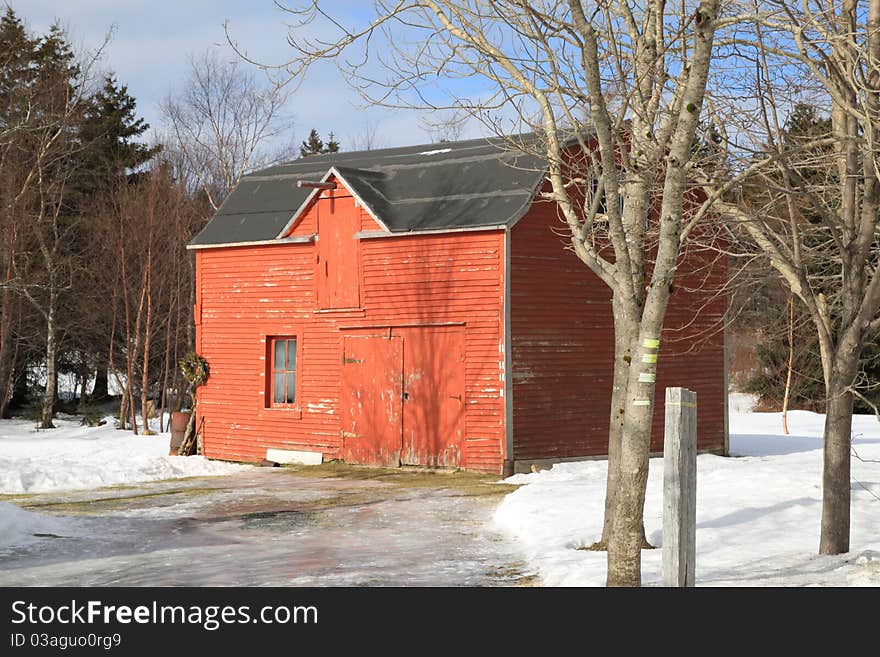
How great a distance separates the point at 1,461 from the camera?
1981 centimetres

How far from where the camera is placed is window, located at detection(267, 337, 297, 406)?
21094mm

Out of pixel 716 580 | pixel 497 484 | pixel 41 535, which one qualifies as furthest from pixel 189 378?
pixel 716 580

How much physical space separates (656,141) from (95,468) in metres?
13.5

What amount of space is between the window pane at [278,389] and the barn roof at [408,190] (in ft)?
8.68

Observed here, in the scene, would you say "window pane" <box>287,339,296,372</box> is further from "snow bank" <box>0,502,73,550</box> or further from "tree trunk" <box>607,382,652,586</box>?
"tree trunk" <box>607,382,652,586</box>

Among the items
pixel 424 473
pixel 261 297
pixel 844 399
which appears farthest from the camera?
pixel 261 297

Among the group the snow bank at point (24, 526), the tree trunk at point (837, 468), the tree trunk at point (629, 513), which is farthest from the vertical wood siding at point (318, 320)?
the tree trunk at point (629, 513)

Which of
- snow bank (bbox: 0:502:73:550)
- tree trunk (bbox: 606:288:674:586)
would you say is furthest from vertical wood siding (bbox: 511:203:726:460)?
tree trunk (bbox: 606:288:674:586)

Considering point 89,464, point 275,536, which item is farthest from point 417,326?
point 275,536

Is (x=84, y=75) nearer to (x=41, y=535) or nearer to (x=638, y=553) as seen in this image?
(x=41, y=535)

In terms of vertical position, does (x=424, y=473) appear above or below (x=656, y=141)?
below

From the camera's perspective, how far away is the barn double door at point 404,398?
736 inches

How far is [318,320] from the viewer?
807 inches

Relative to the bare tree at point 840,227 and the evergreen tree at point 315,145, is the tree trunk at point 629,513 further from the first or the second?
the evergreen tree at point 315,145
